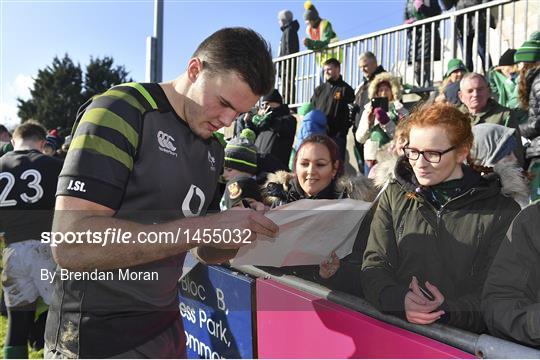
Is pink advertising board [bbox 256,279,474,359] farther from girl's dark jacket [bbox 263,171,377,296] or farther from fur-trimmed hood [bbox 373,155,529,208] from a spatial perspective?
fur-trimmed hood [bbox 373,155,529,208]

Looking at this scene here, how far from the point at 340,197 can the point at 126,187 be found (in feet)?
5.82

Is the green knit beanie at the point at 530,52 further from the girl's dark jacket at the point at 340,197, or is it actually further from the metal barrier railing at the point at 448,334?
the metal barrier railing at the point at 448,334

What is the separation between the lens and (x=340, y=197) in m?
3.08

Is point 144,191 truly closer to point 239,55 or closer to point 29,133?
point 239,55

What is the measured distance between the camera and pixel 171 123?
1.67 meters

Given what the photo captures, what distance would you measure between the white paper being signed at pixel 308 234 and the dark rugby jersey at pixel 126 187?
0.77m

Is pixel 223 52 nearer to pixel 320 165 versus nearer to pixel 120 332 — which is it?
pixel 120 332

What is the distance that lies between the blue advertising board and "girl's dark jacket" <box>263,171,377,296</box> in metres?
0.30

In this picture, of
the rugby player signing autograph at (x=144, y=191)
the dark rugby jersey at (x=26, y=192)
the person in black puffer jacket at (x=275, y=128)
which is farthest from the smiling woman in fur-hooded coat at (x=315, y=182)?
the person in black puffer jacket at (x=275, y=128)

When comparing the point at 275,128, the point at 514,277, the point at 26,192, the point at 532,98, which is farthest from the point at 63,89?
the point at 514,277

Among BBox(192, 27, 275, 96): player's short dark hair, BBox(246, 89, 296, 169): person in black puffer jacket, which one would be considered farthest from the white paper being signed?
BBox(246, 89, 296, 169): person in black puffer jacket

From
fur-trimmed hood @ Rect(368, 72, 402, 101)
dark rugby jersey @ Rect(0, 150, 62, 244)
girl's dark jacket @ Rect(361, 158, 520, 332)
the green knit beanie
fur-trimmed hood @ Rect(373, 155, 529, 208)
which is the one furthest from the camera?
fur-trimmed hood @ Rect(368, 72, 402, 101)

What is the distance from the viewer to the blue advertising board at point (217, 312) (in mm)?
2537

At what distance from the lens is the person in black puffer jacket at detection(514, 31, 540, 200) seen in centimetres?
378
